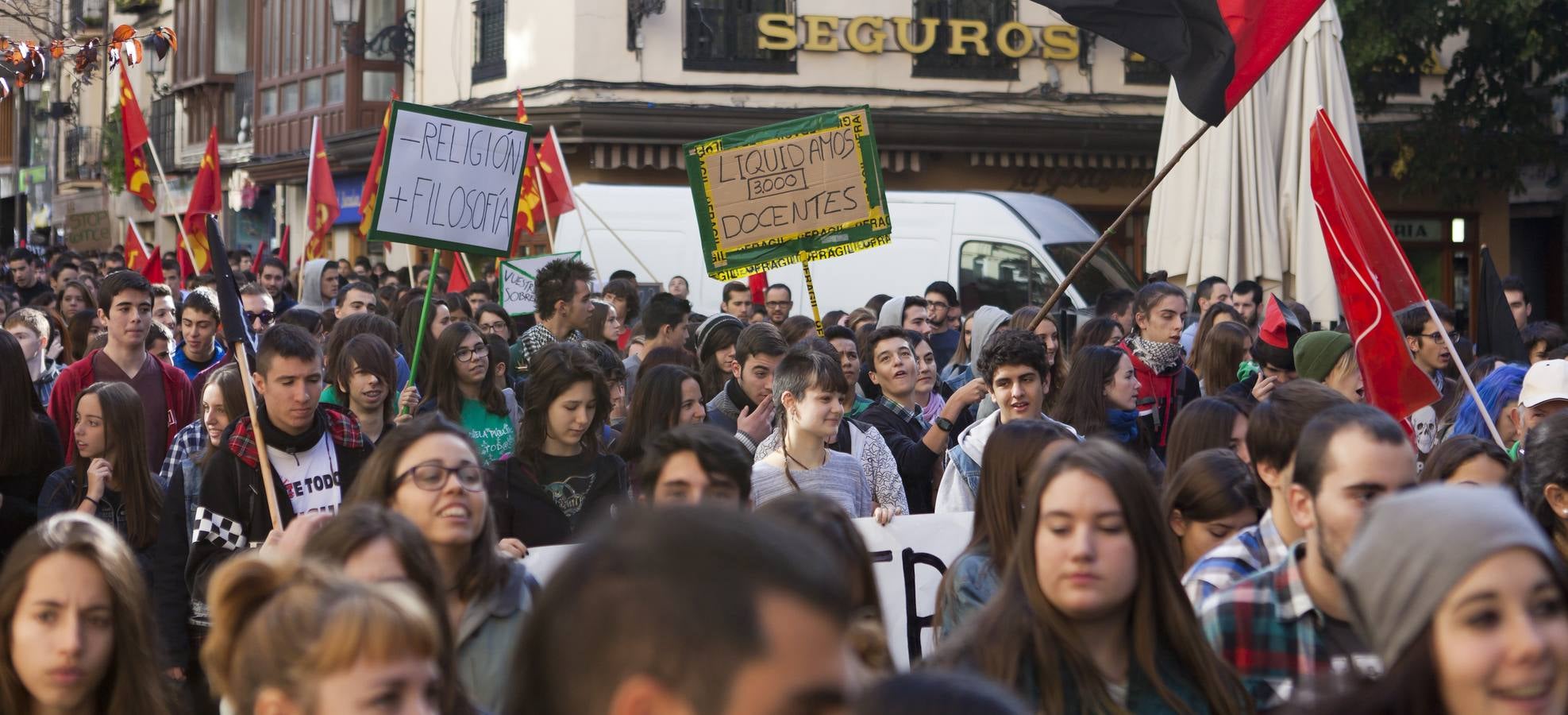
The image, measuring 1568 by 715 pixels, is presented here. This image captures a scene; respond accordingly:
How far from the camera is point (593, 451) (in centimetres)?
682

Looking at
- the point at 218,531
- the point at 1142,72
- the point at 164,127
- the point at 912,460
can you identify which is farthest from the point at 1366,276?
the point at 164,127

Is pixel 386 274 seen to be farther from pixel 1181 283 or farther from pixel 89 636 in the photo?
pixel 89 636

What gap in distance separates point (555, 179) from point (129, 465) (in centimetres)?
Result: 1086

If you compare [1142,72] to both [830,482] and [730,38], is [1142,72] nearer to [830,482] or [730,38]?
[730,38]

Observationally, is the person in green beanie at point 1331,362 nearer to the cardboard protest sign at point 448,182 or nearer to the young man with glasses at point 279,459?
the cardboard protest sign at point 448,182

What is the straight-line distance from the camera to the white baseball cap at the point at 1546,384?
700cm

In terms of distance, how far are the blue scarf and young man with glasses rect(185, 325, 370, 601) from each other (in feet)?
10.7

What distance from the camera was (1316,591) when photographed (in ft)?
12.8

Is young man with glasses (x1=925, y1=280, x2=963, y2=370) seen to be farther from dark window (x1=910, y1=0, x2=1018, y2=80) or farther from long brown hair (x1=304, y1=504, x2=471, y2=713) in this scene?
dark window (x1=910, y1=0, x2=1018, y2=80)

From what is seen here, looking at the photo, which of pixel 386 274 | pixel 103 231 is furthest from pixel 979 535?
pixel 103 231

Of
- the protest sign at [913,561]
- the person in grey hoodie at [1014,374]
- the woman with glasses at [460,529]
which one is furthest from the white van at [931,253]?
the woman with glasses at [460,529]

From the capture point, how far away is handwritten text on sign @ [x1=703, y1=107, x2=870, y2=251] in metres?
10.2

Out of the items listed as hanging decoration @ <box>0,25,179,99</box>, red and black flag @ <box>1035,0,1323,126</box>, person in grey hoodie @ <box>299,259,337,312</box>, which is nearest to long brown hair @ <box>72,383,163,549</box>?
hanging decoration @ <box>0,25,179,99</box>

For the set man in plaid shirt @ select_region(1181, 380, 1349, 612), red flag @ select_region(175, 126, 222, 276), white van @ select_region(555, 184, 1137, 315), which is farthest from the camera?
white van @ select_region(555, 184, 1137, 315)
